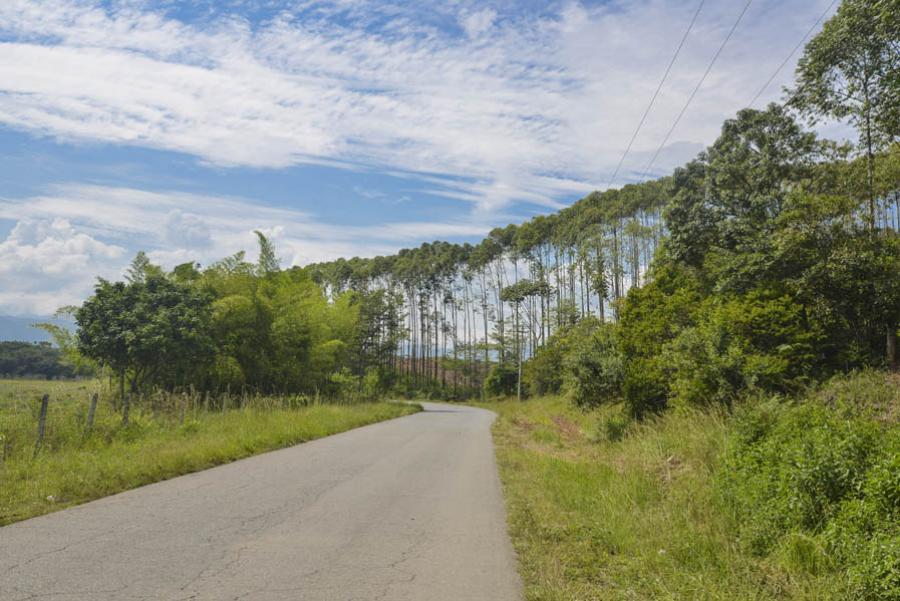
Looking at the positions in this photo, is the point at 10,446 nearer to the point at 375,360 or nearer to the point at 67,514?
the point at 67,514

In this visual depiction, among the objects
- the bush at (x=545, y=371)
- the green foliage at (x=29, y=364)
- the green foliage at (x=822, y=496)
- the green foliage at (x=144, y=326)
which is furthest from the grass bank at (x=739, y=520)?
the green foliage at (x=29, y=364)

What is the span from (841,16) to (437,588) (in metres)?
16.1

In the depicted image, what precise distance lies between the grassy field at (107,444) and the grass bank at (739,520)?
5.83 metres

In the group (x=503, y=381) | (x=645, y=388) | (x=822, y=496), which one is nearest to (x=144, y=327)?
(x=645, y=388)

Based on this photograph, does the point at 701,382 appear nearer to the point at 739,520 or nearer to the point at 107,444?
the point at 739,520

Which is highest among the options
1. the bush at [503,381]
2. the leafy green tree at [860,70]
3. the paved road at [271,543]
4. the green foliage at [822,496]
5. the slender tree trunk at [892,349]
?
the leafy green tree at [860,70]

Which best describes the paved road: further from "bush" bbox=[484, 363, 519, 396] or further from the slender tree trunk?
"bush" bbox=[484, 363, 519, 396]

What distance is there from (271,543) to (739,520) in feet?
17.0

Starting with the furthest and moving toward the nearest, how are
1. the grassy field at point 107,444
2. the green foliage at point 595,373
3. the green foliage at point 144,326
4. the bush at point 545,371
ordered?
the bush at point 545,371
the green foliage at point 144,326
the green foliage at point 595,373
the grassy field at point 107,444

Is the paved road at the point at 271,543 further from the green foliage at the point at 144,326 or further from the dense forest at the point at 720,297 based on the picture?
the green foliage at the point at 144,326

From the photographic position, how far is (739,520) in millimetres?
6680

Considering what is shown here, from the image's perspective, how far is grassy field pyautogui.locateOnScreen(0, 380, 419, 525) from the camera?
797 centimetres

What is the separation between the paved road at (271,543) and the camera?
15.7ft

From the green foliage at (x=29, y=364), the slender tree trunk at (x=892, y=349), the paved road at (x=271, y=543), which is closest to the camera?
the paved road at (x=271, y=543)
